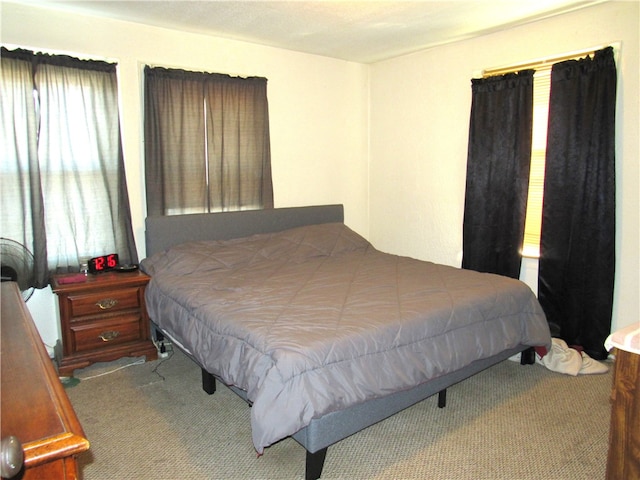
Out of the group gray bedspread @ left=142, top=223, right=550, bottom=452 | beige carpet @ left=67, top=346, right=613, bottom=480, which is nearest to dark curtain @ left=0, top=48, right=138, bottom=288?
gray bedspread @ left=142, top=223, right=550, bottom=452

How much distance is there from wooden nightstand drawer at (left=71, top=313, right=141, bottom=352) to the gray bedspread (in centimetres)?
22

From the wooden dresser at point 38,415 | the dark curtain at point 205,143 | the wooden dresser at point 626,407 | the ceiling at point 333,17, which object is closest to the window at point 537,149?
the ceiling at point 333,17

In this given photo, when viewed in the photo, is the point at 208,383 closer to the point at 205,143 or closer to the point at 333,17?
the point at 205,143

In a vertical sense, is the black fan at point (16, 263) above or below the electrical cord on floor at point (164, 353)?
above

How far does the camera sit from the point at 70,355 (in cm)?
285

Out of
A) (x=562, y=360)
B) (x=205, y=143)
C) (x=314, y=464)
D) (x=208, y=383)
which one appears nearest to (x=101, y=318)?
(x=208, y=383)

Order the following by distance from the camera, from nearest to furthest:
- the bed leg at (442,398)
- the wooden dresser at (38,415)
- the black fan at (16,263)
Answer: the wooden dresser at (38,415)
the bed leg at (442,398)
the black fan at (16,263)

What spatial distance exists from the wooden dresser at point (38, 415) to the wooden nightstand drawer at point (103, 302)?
1813mm

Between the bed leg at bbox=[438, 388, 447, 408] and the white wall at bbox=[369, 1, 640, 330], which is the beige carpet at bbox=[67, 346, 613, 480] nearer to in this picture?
the bed leg at bbox=[438, 388, 447, 408]

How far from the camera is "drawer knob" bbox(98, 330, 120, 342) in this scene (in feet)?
9.61

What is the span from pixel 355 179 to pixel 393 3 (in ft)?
6.54

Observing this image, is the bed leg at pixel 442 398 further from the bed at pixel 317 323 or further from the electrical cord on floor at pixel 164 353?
the electrical cord on floor at pixel 164 353

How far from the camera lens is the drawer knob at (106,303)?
290cm

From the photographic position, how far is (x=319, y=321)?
2121 millimetres
